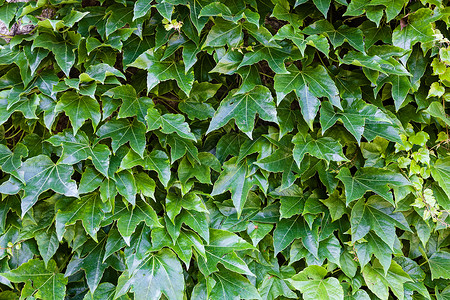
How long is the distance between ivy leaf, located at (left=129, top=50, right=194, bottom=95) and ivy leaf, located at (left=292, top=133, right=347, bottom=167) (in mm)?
542

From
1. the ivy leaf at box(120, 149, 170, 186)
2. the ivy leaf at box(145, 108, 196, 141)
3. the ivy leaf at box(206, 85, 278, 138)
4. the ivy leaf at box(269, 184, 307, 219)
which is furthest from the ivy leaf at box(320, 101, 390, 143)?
the ivy leaf at box(120, 149, 170, 186)

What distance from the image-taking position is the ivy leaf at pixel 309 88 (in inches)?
58.1

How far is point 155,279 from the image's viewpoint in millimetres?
1515

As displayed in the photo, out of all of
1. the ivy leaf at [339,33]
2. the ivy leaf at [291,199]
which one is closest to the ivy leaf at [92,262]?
the ivy leaf at [291,199]

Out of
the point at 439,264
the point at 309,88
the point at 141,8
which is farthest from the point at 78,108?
the point at 439,264

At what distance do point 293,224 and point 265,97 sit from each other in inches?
24.6

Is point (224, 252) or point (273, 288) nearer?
point (224, 252)

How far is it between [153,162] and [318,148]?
733 mm

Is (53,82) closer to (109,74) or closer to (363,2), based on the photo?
(109,74)

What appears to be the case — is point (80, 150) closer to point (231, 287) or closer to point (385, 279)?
point (231, 287)

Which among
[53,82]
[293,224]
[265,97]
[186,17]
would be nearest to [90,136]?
[53,82]

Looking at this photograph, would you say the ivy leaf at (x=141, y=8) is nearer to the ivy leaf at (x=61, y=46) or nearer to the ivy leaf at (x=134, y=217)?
the ivy leaf at (x=61, y=46)

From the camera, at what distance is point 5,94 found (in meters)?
1.56

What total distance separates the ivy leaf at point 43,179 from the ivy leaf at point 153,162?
0.24 metres
